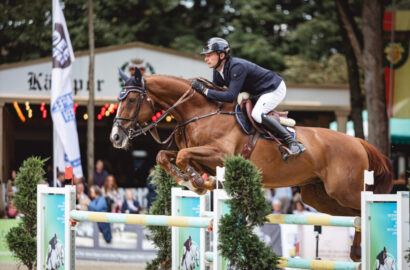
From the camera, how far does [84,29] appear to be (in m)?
23.3

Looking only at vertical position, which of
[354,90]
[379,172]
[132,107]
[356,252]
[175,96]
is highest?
[354,90]

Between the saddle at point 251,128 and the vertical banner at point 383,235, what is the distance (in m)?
1.13

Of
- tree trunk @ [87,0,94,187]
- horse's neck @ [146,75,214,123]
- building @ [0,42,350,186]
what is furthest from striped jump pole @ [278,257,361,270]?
building @ [0,42,350,186]

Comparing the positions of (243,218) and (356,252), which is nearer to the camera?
(243,218)

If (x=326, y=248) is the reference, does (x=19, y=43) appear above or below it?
above

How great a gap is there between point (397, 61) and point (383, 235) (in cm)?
944

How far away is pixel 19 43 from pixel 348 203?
1842 cm

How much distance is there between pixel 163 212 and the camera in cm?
781

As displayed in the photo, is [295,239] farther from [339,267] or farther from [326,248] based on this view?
[339,267]

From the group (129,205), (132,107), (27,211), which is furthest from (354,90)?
(27,211)

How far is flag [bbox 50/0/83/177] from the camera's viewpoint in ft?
41.2

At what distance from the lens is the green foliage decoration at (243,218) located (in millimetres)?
5477

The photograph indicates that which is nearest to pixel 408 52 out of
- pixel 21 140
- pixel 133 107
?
pixel 133 107

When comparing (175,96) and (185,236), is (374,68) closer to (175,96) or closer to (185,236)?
(185,236)
